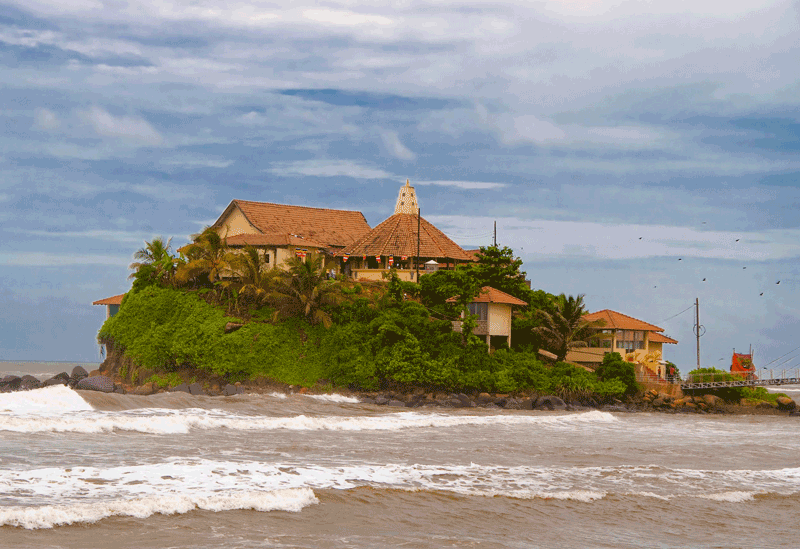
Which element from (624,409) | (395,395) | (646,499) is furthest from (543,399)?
(646,499)

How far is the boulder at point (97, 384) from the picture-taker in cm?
3319

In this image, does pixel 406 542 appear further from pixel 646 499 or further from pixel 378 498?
pixel 646 499

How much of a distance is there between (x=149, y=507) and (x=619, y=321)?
112ft

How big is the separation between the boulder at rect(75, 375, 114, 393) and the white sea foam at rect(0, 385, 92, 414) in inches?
422

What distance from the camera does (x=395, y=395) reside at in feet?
110

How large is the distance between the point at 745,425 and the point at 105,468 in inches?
1006

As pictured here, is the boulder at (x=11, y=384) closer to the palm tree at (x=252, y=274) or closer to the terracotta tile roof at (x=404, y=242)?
the palm tree at (x=252, y=274)

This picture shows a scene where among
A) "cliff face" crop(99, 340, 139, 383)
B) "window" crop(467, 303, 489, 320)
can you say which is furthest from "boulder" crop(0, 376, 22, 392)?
"window" crop(467, 303, 489, 320)

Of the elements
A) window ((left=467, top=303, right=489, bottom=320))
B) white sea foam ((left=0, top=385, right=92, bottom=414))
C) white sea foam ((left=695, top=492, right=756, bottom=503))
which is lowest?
white sea foam ((left=695, top=492, right=756, bottom=503))

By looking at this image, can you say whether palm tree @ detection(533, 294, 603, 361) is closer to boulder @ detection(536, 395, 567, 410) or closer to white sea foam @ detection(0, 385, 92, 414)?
boulder @ detection(536, 395, 567, 410)

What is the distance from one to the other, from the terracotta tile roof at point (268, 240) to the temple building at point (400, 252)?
7.64 ft

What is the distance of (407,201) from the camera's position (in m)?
48.1

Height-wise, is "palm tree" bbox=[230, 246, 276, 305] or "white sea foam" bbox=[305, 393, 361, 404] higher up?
"palm tree" bbox=[230, 246, 276, 305]

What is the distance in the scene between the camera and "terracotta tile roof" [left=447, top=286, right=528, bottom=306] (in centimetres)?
→ 3659
